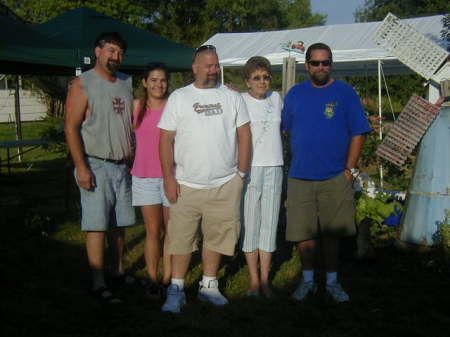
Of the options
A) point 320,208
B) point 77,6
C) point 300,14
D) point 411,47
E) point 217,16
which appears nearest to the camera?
point 320,208

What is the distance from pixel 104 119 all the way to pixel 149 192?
625 millimetres

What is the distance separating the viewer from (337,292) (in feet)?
13.8

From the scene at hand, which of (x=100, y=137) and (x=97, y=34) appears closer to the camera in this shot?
(x=100, y=137)

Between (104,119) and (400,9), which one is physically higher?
(400,9)

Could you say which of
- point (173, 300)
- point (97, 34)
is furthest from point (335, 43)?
point (173, 300)

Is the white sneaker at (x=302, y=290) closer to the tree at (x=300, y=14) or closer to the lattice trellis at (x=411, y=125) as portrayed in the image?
the lattice trellis at (x=411, y=125)

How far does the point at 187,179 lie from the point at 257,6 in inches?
1480

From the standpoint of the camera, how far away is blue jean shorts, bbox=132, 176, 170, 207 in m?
4.15

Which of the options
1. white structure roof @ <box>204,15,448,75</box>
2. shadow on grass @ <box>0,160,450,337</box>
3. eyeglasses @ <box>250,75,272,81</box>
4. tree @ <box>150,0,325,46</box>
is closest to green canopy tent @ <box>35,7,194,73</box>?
white structure roof @ <box>204,15,448,75</box>

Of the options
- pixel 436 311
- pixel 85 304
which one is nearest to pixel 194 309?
pixel 85 304

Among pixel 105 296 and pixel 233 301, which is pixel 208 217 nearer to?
pixel 233 301

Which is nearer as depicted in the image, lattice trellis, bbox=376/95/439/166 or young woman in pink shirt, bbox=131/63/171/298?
young woman in pink shirt, bbox=131/63/171/298

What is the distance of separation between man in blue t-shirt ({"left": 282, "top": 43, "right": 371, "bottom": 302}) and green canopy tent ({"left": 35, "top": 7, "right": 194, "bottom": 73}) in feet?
14.0

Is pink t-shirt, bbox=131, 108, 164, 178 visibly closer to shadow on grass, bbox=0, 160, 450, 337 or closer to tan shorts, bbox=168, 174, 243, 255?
tan shorts, bbox=168, 174, 243, 255
